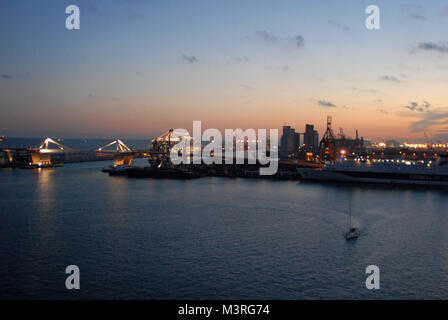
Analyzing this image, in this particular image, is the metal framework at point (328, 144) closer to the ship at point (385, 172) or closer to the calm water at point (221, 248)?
the ship at point (385, 172)

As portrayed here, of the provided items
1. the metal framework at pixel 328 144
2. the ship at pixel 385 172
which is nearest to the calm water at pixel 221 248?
the ship at pixel 385 172

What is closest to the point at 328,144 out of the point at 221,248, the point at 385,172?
the point at 385,172

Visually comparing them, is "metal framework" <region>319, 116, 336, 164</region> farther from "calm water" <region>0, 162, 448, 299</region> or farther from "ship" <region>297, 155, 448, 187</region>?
"calm water" <region>0, 162, 448, 299</region>

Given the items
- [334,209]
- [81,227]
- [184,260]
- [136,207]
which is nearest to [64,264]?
[184,260]

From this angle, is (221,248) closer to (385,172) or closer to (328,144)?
(385,172)

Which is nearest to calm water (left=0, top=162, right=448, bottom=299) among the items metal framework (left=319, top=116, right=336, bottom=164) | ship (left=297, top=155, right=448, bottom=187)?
ship (left=297, top=155, right=448, bottom=187)

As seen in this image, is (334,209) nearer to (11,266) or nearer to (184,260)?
(184,260)

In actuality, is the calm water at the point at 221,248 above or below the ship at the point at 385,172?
below
